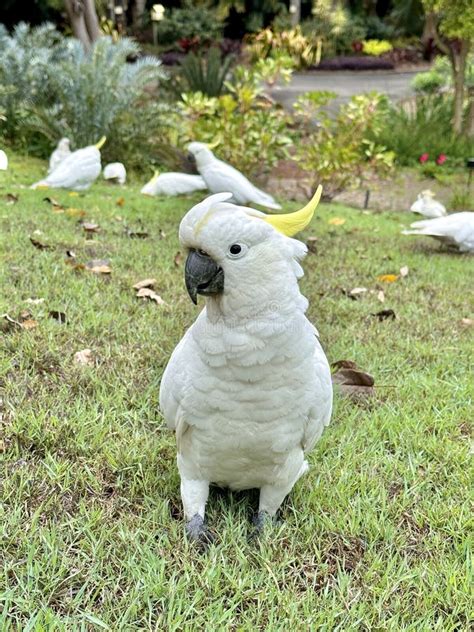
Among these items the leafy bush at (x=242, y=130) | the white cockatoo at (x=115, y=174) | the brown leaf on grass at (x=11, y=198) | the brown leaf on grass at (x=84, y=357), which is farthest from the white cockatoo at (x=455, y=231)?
the white cockatoo at (x=115, y=174)

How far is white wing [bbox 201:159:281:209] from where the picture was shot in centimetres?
469

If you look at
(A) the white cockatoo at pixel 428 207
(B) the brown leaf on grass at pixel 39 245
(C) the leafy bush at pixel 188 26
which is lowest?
(A) the white cockatoo at pixel 428 207

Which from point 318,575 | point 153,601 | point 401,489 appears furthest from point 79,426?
point 401,489

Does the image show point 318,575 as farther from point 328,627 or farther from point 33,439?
point 33,439

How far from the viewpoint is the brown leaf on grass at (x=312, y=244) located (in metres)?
3.72

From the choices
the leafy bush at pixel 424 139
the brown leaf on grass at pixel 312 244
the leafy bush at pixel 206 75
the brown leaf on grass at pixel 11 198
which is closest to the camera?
the brown leaf on grass at pixel 312 244

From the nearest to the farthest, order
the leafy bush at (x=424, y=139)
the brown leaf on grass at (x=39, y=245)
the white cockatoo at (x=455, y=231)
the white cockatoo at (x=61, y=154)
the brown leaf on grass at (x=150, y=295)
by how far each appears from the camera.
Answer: the brown leaf on grass at (x=150, y=295)
the brown leaf on grass at (x=39, y=245)
the white cockatoo at (x=455, y=231)
the white cockatoo at (x=61, y=154)
the leafy bush at (x=424, y=139)

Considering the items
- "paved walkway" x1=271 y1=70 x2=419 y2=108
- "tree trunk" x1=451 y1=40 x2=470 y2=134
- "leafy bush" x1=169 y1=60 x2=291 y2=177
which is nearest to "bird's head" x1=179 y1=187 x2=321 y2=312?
"leafy bush" x1=169 y1=60 x2=291 y2=177

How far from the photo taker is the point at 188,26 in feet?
59.0

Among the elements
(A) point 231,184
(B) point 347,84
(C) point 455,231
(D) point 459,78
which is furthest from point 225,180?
(B) point 347,84

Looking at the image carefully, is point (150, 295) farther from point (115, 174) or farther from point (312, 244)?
point (115, 174)

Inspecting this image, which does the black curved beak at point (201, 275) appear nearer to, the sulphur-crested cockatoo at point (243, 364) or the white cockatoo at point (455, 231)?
the sulphur-crested cockatoo at point (243, 364)

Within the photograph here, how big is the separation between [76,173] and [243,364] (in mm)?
4234

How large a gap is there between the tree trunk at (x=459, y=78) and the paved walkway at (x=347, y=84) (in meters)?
3.57
